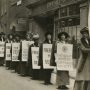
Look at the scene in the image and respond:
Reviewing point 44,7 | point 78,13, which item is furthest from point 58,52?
point 44,7

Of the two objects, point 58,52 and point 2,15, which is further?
point 2,15

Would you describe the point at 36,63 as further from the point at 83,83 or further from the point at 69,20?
the point at 69,20

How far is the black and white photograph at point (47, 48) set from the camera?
51.5 feet

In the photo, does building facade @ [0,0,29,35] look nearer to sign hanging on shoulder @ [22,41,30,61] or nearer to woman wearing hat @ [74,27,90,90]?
sign hanging on shoulder @ [22,41,30,61]

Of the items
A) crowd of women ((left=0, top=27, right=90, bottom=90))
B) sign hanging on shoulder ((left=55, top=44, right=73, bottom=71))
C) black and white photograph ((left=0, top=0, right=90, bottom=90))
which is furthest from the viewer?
sign hanging on shoulder ((left=55, top=44, right=73, bottom=71))

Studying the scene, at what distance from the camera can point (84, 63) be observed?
12.7 metres

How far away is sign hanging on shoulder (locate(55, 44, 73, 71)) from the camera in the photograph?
15836 mm

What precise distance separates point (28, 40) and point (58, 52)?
6207 millimetres

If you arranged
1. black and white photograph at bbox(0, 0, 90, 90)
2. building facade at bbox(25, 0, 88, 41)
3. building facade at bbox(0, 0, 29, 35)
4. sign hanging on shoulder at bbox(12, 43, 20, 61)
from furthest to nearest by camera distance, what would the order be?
building facade at bbox(0, 0, 29, 35) → building facade at bbox(25, 0, 88, 41) → sign hanging on shoulder at bbox(12, 43, 20, 61) → black and white photograph at bbox(0, 0, 90, 90)

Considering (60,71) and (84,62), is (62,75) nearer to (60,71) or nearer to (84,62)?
(60,71)

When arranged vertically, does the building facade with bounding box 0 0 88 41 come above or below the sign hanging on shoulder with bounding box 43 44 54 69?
above

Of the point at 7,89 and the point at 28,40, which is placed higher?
the point at 28,40

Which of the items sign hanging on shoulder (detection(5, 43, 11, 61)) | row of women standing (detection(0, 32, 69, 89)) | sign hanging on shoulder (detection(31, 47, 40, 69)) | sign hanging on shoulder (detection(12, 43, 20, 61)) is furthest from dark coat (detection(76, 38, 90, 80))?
sign hanging on shoulder (detection(5, 43, 11, 61))

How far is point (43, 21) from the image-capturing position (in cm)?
3900
